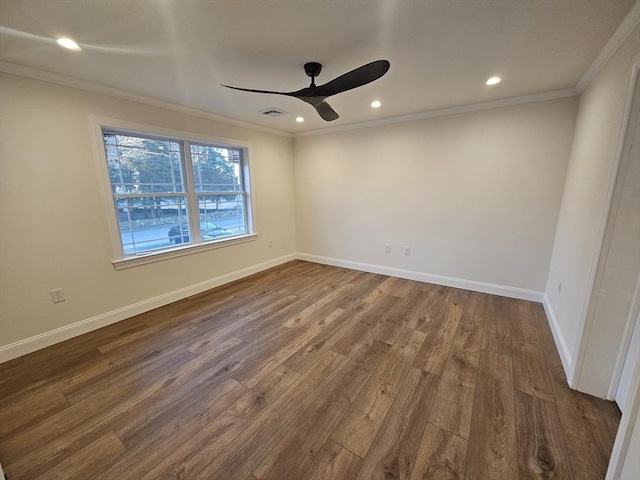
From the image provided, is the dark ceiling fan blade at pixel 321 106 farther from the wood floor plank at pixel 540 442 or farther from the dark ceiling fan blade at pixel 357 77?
the wood floor plank at pixel 540 442

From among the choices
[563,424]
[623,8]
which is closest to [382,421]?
[563,424]

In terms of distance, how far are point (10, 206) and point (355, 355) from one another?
3075mm

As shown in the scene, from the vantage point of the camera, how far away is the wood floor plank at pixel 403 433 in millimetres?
1303

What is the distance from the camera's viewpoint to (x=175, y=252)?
324cm

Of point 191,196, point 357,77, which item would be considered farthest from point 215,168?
point 357,77

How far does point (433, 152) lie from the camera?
137 inches

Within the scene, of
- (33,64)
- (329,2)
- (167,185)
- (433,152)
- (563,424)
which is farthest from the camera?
(433,152)

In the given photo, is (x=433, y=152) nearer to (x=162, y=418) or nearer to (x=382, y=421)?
(x=382, y=421)

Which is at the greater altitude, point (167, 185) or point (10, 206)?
point (167, 185)

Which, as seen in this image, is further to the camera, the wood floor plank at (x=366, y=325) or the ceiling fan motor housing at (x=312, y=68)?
the wood floor plank at (x=366, y=325)

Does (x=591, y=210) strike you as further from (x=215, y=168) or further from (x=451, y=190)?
(x=215, y=168)

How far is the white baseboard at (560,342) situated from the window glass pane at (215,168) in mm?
4137

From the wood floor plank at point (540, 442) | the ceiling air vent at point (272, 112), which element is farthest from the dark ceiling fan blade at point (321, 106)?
the wood floor plank at point (540, 442)

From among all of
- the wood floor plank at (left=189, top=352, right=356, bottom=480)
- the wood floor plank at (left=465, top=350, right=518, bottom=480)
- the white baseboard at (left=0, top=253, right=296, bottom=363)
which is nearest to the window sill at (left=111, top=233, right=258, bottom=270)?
the white baseboard at (left=0, top=253, right=296, bottom=363)
